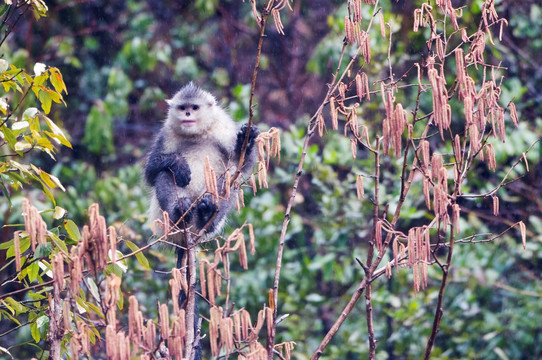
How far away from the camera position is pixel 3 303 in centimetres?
238

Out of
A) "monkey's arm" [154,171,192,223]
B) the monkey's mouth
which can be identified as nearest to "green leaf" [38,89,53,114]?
"monkey's arm" [154,171,192,223]

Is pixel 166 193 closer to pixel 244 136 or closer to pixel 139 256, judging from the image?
pixel 244 136

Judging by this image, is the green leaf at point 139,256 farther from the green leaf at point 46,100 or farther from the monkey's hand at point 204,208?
the monkey's hand at point 204,208

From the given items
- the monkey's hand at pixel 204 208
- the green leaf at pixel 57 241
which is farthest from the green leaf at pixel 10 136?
the monkey's hand at pixel 204 208

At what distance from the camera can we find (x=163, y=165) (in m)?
4.29

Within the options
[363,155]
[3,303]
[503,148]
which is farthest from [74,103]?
[3,303]

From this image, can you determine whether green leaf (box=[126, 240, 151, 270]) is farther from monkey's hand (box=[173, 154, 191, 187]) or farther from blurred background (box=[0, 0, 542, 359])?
blurred background (box=[0, 0, 542, 359])

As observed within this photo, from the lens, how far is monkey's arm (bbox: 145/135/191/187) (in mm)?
4098

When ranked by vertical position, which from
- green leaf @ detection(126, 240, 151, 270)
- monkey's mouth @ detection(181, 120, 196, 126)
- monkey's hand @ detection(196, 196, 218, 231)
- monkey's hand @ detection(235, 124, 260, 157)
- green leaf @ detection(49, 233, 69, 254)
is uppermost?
monkey's mouth @ detection(181, 120, 196, 126)

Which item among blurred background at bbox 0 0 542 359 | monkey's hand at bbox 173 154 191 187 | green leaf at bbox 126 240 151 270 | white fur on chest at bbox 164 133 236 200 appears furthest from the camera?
blurred background at bbox 0 0 542 359

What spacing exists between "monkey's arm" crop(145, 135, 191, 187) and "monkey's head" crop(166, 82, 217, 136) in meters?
0.15

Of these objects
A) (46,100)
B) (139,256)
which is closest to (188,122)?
(46,100)

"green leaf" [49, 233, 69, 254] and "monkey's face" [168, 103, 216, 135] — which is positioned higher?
"monkey's face" [168, 103, 216, 135]

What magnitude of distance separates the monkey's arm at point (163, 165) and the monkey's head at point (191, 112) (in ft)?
0.48
